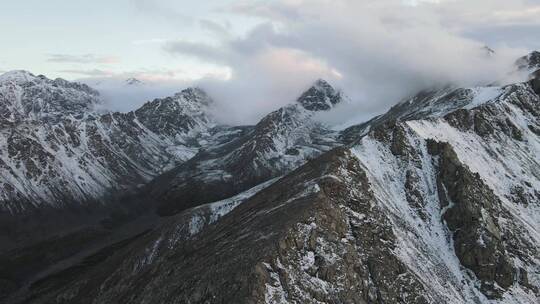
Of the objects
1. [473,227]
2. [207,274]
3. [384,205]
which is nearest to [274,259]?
[207,274]

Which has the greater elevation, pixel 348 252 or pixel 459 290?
pixel 348 252

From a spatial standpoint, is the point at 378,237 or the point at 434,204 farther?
the point at 434,204

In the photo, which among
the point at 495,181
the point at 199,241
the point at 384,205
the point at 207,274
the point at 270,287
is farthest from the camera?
the point at 495,181

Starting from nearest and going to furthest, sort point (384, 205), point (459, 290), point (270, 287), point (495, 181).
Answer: point (270, 287) → point (459, 290) → point (384, 205) → point (495, 181)

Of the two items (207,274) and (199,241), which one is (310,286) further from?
(199,241)

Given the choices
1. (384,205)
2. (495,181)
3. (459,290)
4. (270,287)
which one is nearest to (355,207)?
(384,205)

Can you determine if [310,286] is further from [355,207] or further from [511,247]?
[511,247]

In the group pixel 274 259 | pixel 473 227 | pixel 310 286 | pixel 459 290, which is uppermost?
pixel 274 259

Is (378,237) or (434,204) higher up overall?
(378,237)

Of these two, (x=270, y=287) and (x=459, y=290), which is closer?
(x=270, y=287)

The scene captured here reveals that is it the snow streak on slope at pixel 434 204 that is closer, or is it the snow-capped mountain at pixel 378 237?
the snow-capped mountain at pixel 378 237

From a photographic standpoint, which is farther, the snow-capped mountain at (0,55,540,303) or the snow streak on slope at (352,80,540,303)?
the snow streak on slope at (352,80,540,303)
